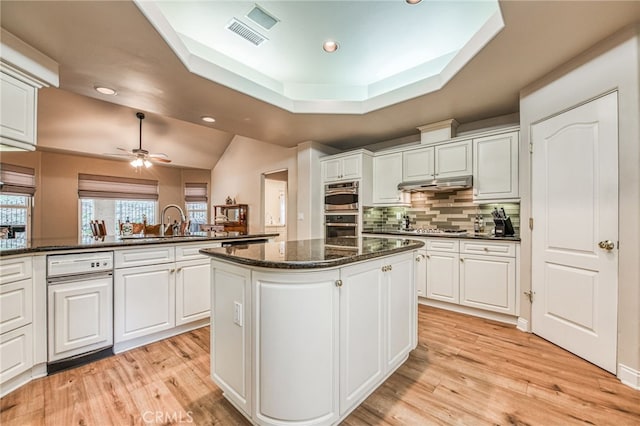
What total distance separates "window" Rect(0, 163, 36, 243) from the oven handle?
378 centimetres

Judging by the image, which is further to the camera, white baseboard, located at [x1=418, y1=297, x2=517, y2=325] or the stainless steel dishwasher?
white baseboard, located at [x1=418, y1=297, x2=517, y2=325]

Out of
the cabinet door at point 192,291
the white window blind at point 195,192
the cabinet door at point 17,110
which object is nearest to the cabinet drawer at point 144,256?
the cabinet door at point 192,291

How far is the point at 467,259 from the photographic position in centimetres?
310

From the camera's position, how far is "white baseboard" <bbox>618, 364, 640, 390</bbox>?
177 centimetres

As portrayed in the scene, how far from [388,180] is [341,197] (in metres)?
0.79

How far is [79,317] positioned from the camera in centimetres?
204

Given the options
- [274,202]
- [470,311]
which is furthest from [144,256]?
[274,202]

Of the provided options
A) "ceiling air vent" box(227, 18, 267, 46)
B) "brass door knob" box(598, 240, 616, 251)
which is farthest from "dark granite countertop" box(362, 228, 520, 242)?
"ceiling air vent" box(227, 18, 267, 46)

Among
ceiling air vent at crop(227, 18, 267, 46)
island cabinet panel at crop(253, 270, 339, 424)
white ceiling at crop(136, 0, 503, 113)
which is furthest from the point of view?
ceiling air vent at crop(227, 18, 267, 46)

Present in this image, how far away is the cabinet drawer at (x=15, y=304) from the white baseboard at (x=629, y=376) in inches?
161

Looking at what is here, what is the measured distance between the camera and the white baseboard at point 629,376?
5.81 ft

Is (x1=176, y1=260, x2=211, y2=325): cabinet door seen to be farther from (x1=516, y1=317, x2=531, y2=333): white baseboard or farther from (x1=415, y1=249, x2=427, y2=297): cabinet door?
(x1=516, y1=317, x2=531, y2=333): white baseboard

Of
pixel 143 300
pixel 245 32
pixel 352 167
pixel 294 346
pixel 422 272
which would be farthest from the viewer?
pixel 352 167

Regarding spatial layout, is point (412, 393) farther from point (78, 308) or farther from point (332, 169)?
point (332, 169)
